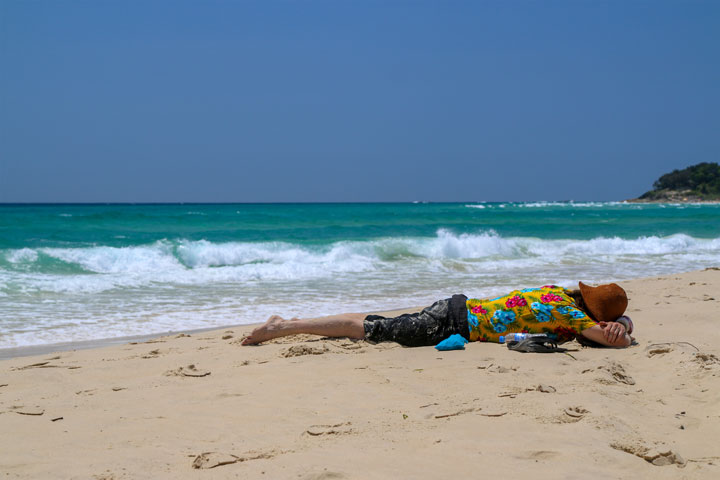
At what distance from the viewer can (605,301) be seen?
445 centimetres

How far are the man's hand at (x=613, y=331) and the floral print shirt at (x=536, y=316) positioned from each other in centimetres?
11

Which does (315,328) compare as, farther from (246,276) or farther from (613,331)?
(246,276)

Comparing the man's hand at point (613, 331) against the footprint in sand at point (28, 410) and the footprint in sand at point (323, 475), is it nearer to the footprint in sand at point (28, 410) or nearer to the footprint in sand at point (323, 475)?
the footprint in sand at point (323, 475)

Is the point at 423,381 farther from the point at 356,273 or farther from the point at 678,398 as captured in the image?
the point at 356,273

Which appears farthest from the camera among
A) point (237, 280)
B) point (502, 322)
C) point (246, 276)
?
point (246, 276)

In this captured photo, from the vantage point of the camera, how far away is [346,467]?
2.34 meters

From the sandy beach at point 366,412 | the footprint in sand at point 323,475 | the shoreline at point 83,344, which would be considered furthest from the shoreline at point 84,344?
the footprint in sand at point 323,475

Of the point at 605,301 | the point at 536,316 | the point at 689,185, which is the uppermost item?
the point at 689,185

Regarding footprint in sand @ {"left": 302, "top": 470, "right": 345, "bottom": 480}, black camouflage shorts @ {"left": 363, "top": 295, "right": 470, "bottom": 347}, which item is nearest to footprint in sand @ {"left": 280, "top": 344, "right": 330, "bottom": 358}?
black camouflage shorts @ {"left": 363, "top": 295, "right": 470, "bottom": 347}

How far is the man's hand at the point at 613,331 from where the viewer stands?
4.45 m

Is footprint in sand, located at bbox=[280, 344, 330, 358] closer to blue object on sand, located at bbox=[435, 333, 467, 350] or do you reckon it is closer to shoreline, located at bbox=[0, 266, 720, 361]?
blue object on sand, located at bbox=[435, 333, 467, 350]

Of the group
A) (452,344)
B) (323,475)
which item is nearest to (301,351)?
(452,344)

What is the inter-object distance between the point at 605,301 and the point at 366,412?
231 cm

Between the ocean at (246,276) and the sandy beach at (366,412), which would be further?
the ocean at (246,276)
